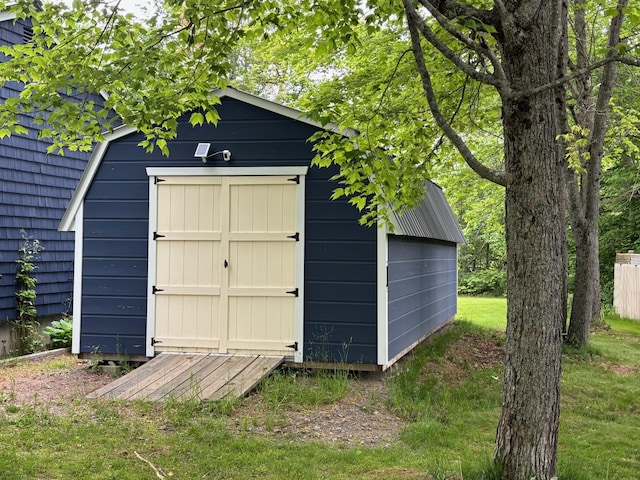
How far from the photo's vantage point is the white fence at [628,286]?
46.2 ft

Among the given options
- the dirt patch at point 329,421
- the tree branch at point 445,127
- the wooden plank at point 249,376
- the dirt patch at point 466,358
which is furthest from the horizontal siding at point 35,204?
the tree branch at point 445,127

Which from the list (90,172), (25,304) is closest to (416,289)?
(90,172)

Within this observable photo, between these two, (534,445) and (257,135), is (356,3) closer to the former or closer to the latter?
(257,135)

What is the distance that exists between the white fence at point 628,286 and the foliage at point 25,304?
12671 millimetres

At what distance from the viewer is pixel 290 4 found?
17.7ft

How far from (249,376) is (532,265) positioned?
3.36m

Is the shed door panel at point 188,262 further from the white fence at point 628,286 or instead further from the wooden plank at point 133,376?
the white fence at point 628,286

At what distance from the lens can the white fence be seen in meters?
14.1

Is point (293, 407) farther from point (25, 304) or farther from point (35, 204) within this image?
point (35, 204)

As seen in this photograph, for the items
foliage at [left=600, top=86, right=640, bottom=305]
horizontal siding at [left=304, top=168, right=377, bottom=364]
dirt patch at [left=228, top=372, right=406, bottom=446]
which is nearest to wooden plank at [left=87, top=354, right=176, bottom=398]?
dirt patch at [left=228, top=372, right=406, bottom=446]

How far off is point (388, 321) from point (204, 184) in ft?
8.81

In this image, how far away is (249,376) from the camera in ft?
19.5

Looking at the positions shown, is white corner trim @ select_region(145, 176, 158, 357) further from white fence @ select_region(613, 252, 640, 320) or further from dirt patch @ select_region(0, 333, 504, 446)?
white fence @ select_region(613, 252, 640, 320)

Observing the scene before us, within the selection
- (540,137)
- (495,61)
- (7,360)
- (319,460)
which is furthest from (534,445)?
(7,360)
